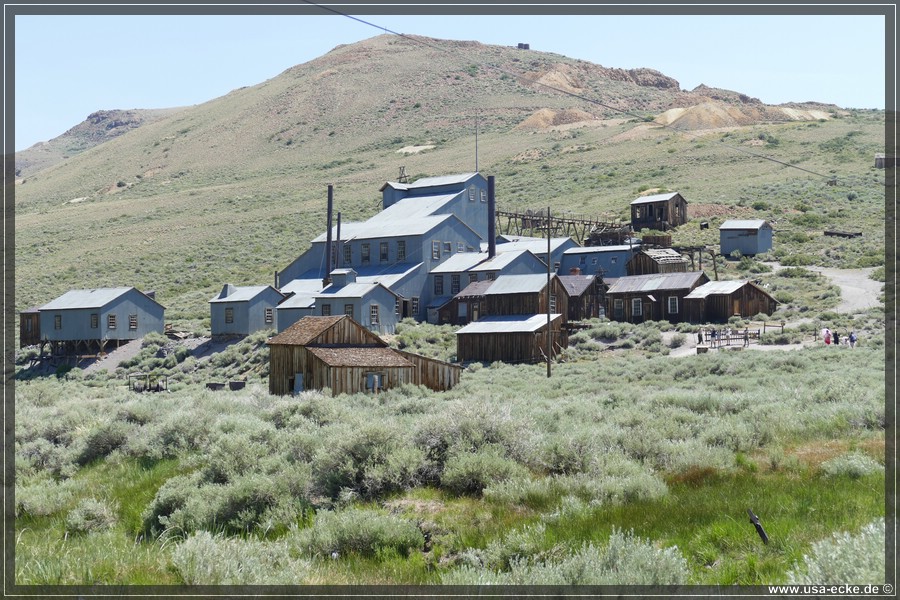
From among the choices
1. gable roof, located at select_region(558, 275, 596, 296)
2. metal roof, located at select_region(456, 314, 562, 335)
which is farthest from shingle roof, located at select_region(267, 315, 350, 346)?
gable roof, located at select_region(558, 275, 596, 296)

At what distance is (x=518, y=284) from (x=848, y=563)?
45.1 meters

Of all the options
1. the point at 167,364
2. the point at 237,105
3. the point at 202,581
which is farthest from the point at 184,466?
the point at 237,105

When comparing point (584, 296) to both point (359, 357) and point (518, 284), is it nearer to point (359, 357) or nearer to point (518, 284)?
point (518, 284)

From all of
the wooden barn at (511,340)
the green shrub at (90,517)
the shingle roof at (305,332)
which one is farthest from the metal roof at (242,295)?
the green shrub at (90,517)

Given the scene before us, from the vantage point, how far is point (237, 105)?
180125 millimetres

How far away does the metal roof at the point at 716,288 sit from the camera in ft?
174

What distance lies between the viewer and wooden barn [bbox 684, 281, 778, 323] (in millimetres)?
52844

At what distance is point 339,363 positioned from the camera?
2948cm

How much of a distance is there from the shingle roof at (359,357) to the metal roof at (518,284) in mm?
19648

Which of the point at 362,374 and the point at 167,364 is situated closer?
the point at 362,374

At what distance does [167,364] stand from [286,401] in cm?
3425

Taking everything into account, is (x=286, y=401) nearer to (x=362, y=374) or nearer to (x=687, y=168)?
(x=362, y=374)

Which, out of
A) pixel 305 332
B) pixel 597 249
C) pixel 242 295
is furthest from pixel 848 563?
pixel 597 249

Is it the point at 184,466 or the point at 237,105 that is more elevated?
the point at 237,105
